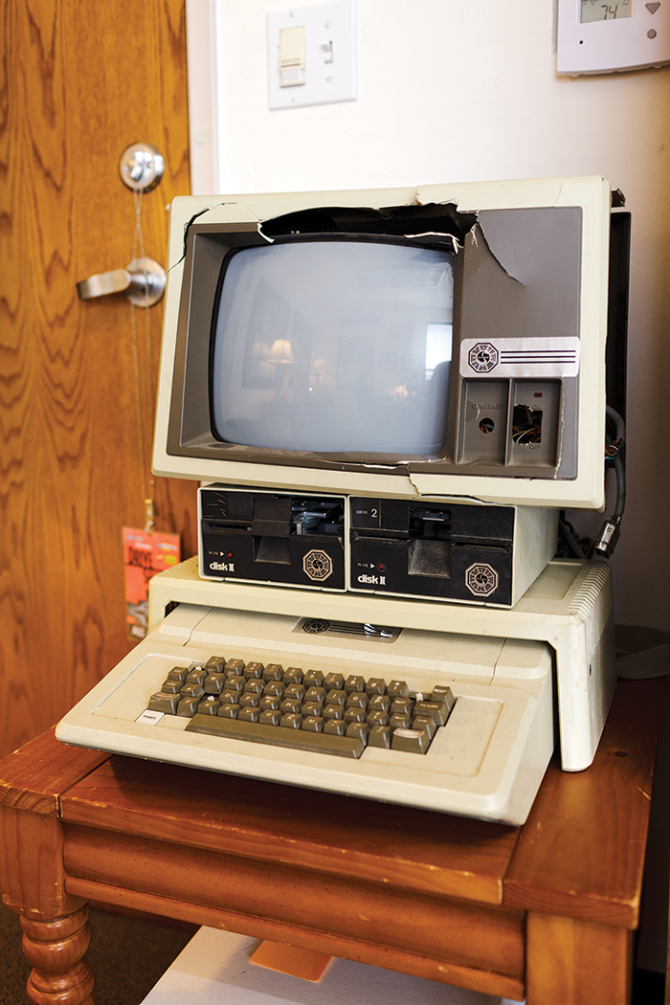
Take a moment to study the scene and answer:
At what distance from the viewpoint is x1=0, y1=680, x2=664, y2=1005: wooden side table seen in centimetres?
60

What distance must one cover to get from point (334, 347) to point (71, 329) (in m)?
0.75

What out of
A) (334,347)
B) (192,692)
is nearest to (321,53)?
(334,347)

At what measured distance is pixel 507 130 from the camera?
107 centimetres

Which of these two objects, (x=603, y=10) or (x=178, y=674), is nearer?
(x=178, y=674)

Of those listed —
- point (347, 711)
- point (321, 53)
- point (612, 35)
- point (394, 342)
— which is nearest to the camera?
point (347, 711)

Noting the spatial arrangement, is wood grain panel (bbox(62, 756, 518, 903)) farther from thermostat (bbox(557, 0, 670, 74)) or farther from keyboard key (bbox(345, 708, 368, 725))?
thermostat (bbox(557, 0, 670, 74))

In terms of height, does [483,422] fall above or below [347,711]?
above

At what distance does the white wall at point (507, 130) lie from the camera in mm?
1018

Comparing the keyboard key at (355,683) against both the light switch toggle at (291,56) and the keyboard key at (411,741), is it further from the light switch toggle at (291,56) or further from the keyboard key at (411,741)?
the light switch toggle at (291,56)

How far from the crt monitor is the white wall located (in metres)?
0.35

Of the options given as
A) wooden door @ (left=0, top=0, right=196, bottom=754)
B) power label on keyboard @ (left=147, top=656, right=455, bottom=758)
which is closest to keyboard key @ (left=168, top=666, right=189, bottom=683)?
power label on keyboard @ (left=147, top=656, right=455, bottom=758)

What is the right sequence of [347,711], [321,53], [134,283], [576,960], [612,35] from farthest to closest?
[134,283] < [321,53] < [612,35] < [347,711] < [576,960]

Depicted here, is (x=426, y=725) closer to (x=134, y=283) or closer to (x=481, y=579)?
(x=481, y=579)

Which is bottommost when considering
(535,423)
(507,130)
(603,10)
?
(535,423)
